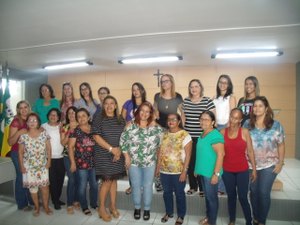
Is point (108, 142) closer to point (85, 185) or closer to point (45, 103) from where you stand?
point (85, 185)

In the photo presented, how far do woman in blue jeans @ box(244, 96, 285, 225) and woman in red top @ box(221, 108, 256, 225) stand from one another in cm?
8

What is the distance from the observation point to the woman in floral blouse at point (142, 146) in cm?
259

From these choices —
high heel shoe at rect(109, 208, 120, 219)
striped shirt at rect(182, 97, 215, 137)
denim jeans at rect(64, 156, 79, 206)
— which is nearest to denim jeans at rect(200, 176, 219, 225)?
striped shirt at rect(182, 97, 215, 137)

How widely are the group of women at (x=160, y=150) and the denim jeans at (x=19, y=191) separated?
0.01m

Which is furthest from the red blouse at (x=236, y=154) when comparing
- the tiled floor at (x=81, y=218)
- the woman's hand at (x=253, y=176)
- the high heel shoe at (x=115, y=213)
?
the high heel shoe at (x=115, y=213)

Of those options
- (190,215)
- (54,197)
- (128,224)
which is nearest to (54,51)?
(54,197)

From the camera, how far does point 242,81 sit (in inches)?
228

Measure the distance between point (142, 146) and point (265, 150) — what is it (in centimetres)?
132

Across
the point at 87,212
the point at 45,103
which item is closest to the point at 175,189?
the point at 87,212

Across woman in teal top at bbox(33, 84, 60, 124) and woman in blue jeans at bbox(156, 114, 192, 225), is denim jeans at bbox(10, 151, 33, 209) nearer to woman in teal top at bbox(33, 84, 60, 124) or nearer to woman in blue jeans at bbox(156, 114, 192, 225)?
woman in teal top at bbox(33, 84, 60, 124)

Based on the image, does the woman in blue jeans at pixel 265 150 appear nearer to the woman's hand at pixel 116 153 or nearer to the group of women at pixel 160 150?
the group of women at pixel 160 150

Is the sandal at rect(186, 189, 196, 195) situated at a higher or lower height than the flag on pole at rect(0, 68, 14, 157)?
lower

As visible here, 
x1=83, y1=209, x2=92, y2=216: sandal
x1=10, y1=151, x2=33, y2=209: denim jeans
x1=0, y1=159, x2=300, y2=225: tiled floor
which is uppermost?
x1=10, y1=151, x2=33, y2=209: denim jeans

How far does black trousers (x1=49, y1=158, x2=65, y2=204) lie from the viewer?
3031mm
